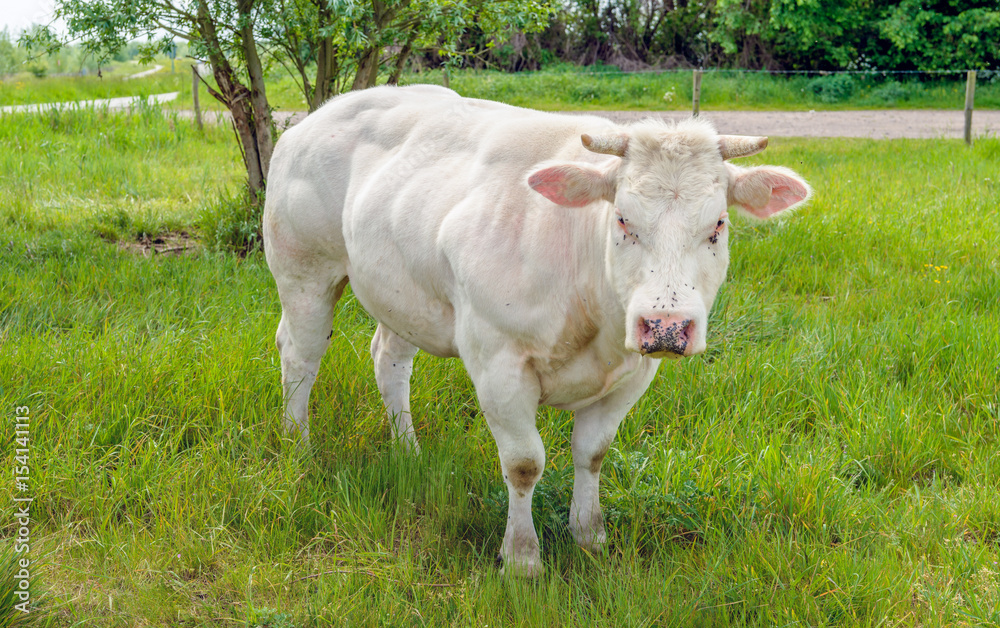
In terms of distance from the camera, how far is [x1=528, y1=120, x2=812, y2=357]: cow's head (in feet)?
7.41

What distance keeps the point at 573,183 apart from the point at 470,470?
1.40 meters

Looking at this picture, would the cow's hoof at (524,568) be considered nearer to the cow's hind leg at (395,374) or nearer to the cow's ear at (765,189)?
the cow's hind leg at (395,374)

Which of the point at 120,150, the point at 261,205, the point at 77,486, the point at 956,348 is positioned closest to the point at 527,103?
the point at 120,150

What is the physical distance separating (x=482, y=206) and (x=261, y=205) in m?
3.62

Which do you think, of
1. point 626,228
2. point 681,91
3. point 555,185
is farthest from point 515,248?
point 681,91

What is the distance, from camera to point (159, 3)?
5652 millimetres

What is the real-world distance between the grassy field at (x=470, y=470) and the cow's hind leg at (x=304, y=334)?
12cm

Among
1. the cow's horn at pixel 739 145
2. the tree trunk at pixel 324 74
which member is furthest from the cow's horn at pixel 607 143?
the tree trunk at pixel 324 74

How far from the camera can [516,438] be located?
2904 millimetres

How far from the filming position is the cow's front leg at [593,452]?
3070mm

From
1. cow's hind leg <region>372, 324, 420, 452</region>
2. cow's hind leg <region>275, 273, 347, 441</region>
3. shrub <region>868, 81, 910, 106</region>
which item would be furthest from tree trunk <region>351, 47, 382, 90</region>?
shrub <region>868, 81, 910, 106</region>

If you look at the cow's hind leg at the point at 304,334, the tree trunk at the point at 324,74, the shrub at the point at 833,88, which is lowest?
the cow's hind leg at the point at 304,334

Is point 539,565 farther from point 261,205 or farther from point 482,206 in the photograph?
point 261,205

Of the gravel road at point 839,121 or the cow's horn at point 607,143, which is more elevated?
the cow's horn at point 607,143
